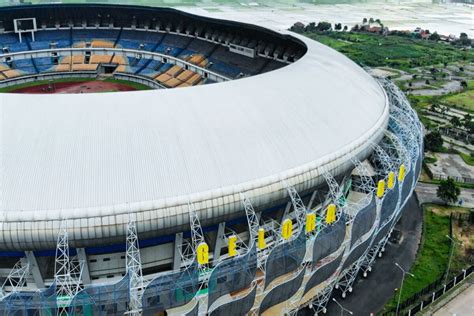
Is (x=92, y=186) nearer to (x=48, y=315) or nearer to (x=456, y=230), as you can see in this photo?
(x=48, y=315)

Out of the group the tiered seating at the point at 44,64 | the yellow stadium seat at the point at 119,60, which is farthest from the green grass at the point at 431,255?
the tiered seating at the point at 44,64

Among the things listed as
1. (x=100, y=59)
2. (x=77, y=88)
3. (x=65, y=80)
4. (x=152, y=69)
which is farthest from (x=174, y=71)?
(x=65, y=80)

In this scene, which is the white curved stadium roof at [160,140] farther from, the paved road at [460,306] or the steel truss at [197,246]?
the paved road at [460,306]

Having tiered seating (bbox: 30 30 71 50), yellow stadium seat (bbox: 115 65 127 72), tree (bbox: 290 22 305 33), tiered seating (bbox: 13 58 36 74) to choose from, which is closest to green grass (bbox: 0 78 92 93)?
tiered seating (bbox: 13 58 36 74)

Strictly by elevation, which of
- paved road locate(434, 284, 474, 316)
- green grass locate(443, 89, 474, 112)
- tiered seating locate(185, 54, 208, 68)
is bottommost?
green grass locate(443, 89, 474, 112)

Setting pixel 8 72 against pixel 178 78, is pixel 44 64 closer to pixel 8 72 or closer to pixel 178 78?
pixel 8 72

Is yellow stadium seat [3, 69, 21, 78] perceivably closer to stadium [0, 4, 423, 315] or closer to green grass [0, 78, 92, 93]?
green grass [0, 78, 92, 93]
